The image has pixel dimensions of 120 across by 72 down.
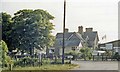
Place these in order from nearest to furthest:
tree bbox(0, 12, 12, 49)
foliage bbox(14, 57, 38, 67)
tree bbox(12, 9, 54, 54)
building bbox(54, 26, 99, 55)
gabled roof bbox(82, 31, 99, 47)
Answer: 1. foliage bbox(14, 57, 38, 67)
2. tree bbox(12, 9, 54, 54)
3. tree bbox(0, 12, 12, 49)
4. building bbox(54, 26, 99, 55)
5. gabled roof bbox(82, 31, 99, 47)

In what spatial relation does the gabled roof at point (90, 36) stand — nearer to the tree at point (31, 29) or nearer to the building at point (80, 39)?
the building at point (80, 39)

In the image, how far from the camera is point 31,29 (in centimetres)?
2797

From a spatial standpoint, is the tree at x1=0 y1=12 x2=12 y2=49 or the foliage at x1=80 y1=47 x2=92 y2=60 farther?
the foliage at x1=80 y1=47 x2=92 y2=60

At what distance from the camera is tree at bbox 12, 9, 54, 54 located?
27.7m

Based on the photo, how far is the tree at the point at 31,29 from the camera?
27.7m

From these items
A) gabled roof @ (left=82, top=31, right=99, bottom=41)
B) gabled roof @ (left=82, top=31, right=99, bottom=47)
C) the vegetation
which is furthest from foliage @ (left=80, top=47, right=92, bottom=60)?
gabled roof @ (left=82, top=31, right=99, bottom=41)

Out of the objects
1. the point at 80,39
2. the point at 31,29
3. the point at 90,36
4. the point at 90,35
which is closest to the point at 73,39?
the point at 80,39

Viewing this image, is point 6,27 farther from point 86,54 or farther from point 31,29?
point 86,54

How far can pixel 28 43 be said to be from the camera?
28344 mm

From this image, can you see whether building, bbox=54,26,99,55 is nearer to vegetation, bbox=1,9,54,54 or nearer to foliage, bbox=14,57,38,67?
vegetation, bbox=1,9,54,54

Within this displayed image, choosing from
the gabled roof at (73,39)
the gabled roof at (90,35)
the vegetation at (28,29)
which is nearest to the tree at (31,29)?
the vegetation at (28,29)

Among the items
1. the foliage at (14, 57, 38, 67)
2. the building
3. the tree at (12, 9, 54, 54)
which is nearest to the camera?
the foliage at (14, 57, 38, 67)

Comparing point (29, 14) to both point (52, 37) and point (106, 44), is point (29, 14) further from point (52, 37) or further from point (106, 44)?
point (106, 44)

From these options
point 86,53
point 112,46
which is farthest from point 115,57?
point 112,46
